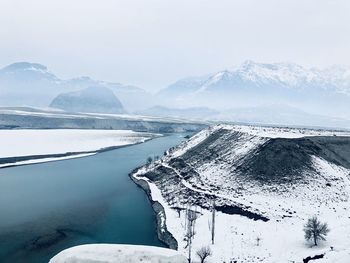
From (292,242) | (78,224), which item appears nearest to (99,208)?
(78,224)

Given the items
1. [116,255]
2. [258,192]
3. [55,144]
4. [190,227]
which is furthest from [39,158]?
[116,255]

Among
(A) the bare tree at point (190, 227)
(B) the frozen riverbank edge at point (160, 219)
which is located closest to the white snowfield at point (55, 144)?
(B) the frozen riverbank edge at point (160, 219)

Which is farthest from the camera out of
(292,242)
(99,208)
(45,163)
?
(45,163)

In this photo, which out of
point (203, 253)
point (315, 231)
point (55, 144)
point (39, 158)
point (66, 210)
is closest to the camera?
point (203, 253)

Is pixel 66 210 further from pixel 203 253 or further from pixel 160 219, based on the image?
pixel 203 253

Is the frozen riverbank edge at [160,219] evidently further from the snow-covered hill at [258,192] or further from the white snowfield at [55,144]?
the white snowfield at [55,144]

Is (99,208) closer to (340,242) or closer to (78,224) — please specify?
(78,224)
